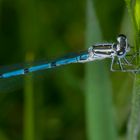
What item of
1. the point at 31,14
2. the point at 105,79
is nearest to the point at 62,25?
the point at 31,14

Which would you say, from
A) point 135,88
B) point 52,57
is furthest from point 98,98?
point 52,57

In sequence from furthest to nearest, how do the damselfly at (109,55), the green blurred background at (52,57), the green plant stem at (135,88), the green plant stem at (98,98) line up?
the green blurred background at (52,57), the damselfly at (109,55), the green plant stem at (98,98), the green plant stem at (135,88)

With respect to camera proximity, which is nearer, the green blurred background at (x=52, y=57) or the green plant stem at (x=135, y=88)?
the green plant stem at (x=135, y=88)

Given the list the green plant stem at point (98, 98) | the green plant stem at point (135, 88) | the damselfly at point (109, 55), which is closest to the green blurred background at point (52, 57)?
the damselfly at point (109, 55)

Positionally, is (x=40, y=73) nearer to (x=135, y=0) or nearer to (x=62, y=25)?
(x=62, y=25)

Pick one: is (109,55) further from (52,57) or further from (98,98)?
(52,57)

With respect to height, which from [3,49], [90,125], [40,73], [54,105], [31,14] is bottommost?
[90,125]

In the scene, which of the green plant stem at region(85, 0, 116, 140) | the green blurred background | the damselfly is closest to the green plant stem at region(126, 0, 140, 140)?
the green plant stem at region(85, 0, 116, 140)

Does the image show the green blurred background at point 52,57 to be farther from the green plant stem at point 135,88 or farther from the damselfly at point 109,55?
the green plant stem at point 135,88
